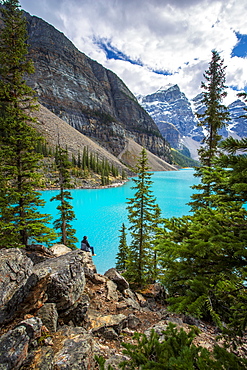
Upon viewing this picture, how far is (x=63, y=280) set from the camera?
21.4 ft

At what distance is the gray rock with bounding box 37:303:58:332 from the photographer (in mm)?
5277

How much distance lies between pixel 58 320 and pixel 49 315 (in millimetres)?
929

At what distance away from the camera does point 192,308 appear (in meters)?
2.13

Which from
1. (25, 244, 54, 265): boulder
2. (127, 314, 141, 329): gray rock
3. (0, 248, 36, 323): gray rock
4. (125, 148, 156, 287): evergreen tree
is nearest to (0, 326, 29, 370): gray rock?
(0, 248, 36, 323): gray rock

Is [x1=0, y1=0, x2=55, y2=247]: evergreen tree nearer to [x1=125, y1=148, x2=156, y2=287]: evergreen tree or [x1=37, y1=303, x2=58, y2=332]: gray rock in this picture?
[x1=37, y1=303, x2=58, y2=332]: gray rock

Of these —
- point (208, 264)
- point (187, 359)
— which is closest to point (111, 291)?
point (187, 359)

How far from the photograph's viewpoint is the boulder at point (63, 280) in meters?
6.13

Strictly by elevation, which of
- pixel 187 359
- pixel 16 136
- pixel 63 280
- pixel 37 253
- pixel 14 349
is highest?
pixel 16 136

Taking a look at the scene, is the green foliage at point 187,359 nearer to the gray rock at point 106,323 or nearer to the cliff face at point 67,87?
the gray rock at point 106,323

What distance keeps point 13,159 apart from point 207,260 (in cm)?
1066

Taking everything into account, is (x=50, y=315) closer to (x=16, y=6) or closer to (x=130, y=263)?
(x=130, y=263)

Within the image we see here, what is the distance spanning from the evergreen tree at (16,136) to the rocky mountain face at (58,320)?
3.41 metres

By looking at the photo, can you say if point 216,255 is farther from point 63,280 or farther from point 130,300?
point 130,300

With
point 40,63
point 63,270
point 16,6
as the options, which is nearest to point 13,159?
point 63,270
